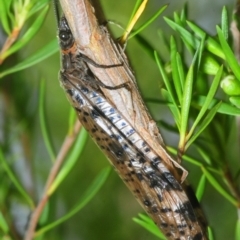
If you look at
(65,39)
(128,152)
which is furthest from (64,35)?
(128,152)

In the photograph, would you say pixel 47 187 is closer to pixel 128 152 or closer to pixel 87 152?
pixel 128 152

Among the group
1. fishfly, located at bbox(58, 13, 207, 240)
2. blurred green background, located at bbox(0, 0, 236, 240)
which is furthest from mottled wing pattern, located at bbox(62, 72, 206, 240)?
blurred green background, located at bbox(0, 0, 236, 240)

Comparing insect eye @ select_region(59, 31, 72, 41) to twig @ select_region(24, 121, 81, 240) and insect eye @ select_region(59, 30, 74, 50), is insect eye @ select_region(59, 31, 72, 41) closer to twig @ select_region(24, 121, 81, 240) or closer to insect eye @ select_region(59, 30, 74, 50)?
insect eye @ select_region(59, 30, 74, 50)

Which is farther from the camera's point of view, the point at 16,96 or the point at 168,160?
the point at 16,96

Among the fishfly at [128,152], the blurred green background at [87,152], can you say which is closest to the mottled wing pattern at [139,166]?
the fishfly at [128,152]

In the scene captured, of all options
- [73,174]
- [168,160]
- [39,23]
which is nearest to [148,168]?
[168,160]

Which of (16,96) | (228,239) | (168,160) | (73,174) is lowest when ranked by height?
(228,239)

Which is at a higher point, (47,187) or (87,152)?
(47,187)

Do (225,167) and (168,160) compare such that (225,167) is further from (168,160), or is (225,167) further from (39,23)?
(39,23)
